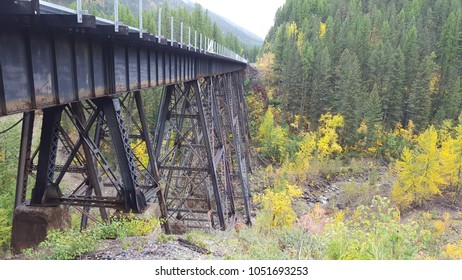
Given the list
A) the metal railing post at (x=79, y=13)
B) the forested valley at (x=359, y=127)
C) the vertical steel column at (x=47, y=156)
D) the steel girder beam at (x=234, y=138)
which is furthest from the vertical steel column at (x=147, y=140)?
the forested valley at (x=359, y=127)

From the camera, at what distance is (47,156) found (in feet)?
18.9

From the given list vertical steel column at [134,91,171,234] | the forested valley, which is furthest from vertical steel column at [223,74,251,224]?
vertical steel column at [134,91,171,234]

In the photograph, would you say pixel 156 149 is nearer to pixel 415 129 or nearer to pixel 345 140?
pixel 345 140

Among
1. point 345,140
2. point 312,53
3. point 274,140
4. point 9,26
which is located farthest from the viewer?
point 312,53

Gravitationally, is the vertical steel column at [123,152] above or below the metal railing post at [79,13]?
below

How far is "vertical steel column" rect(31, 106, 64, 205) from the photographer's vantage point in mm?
5605

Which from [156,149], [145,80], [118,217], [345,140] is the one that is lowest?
[345,140]

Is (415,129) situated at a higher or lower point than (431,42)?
lower

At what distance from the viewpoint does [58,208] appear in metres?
6.31

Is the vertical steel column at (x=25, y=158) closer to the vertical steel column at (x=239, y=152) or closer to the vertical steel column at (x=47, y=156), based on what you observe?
the vertical steel column at (x=47, y=156)

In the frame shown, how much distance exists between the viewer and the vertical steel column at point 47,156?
5605 millimetres

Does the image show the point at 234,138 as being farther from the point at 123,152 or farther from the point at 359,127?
the point at 359,127

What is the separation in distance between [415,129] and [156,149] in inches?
1392

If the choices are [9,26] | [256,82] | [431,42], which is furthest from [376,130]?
[9,26]
